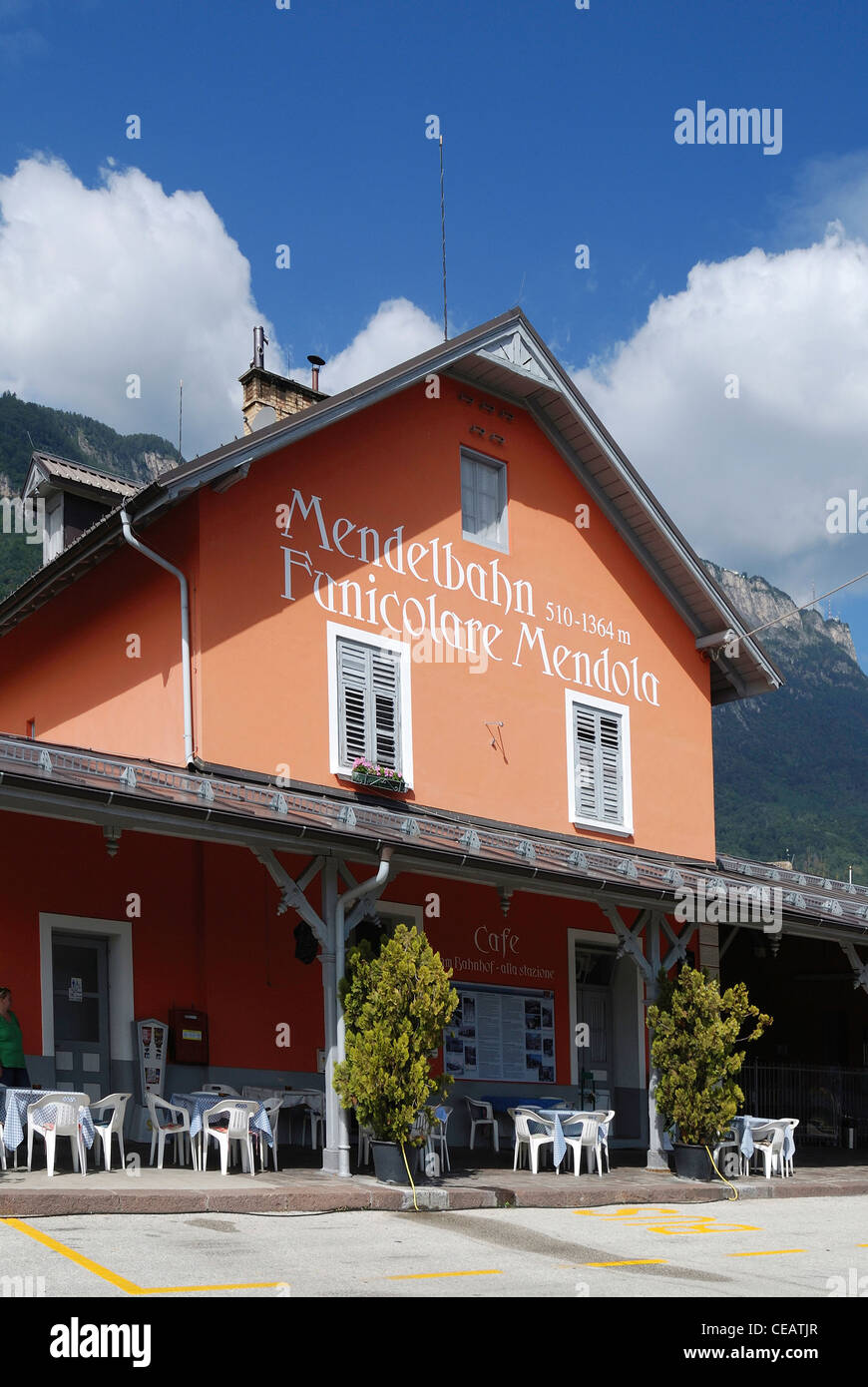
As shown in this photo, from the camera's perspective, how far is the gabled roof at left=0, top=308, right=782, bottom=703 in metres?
15.7

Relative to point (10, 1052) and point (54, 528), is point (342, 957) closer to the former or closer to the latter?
point (10, 1052)

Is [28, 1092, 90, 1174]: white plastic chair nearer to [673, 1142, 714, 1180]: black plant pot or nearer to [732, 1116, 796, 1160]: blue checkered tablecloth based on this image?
[673, 1142, 714, 1180]: black plant pot

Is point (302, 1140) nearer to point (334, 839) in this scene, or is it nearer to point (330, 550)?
point (334, 839)

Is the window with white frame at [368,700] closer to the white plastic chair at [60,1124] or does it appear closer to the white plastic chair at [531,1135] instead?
the white plastic chair at [531,1135]

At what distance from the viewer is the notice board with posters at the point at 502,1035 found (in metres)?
17.5

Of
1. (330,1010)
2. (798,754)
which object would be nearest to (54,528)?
(330,1010)

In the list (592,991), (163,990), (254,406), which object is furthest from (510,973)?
(254,406)

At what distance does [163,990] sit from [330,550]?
5.08 m

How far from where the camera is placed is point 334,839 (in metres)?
13.0

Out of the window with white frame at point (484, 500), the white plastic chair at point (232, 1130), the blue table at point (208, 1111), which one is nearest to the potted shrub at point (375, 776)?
the window with white frame at point (484, 500)

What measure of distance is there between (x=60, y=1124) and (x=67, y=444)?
67.0 m

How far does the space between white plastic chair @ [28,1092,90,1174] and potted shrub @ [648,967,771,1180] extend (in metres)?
6.18

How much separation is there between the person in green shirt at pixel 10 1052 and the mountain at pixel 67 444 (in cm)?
3870

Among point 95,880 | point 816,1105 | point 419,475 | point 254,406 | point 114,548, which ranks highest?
point 254,406
